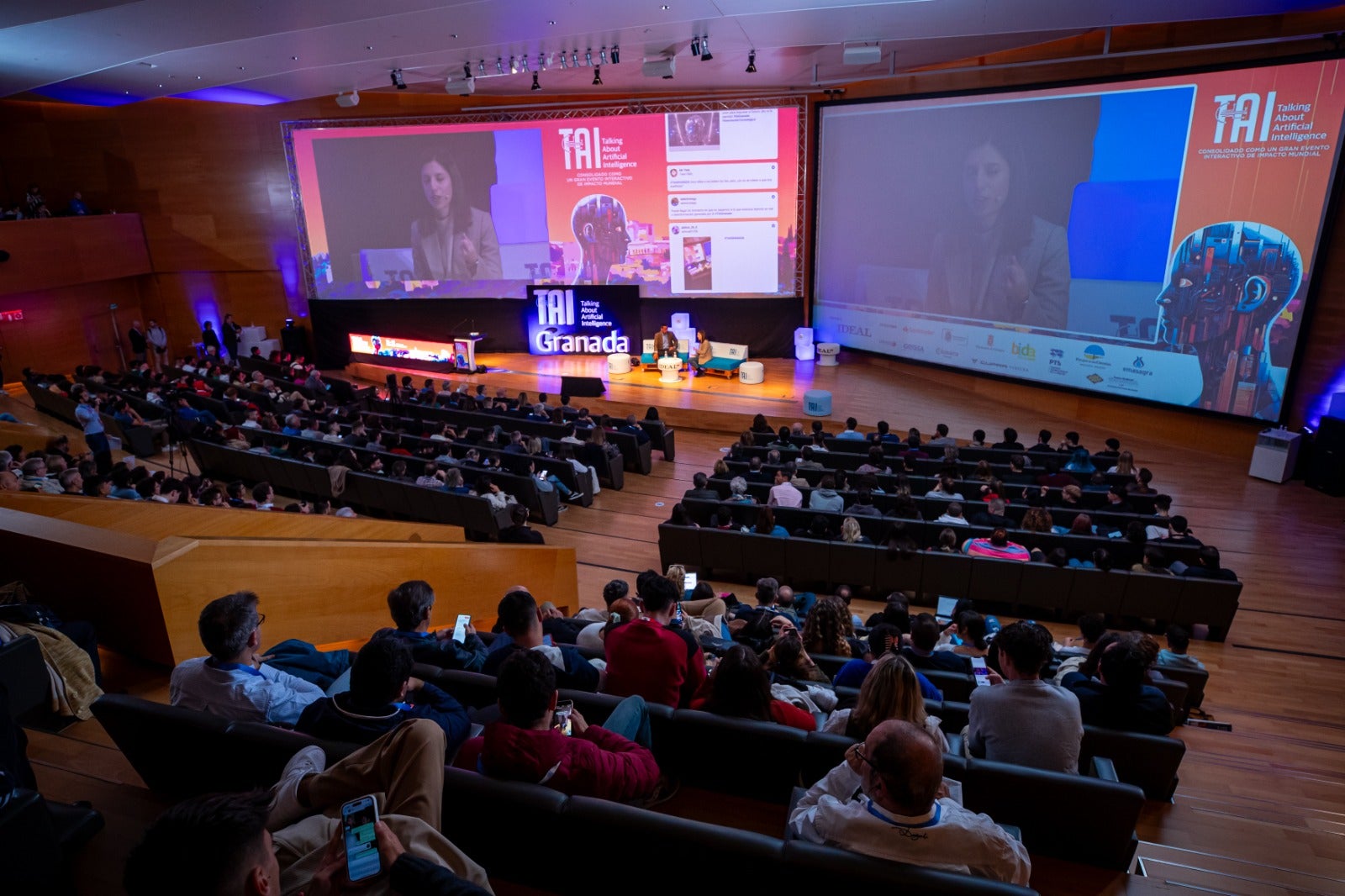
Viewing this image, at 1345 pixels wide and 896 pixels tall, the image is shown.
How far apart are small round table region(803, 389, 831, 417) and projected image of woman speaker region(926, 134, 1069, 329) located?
3.11 metres

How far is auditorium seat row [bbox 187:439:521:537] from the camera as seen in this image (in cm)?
795

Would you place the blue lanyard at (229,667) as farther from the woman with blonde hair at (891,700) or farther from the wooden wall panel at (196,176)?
the wooden wall panel at (196,176)

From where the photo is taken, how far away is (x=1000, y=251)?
492 inches

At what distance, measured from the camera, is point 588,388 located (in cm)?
1380

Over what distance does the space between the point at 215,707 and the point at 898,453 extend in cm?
828

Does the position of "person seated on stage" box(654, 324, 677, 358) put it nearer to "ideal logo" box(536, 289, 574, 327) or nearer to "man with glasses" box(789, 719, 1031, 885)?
"ideal logo" box(536, 289, 574, 327)

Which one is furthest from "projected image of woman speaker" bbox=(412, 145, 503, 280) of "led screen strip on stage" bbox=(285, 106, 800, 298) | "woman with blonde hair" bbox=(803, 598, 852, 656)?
"woman with blonde hair" bbox=(803, 598, 852, 656)

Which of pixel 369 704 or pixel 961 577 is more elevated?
pixel 369 704

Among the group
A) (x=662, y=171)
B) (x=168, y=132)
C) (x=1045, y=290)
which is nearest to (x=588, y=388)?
(x=662, y=171)

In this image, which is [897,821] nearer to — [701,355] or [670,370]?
[670,370]

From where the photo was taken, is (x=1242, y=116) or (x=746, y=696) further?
(x=1242, y=116)

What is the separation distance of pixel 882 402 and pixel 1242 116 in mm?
5867

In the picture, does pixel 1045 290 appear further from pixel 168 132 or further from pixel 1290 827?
pixel 168 132

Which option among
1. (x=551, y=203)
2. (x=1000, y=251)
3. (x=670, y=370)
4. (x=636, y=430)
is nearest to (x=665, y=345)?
(x=670, y=370)
